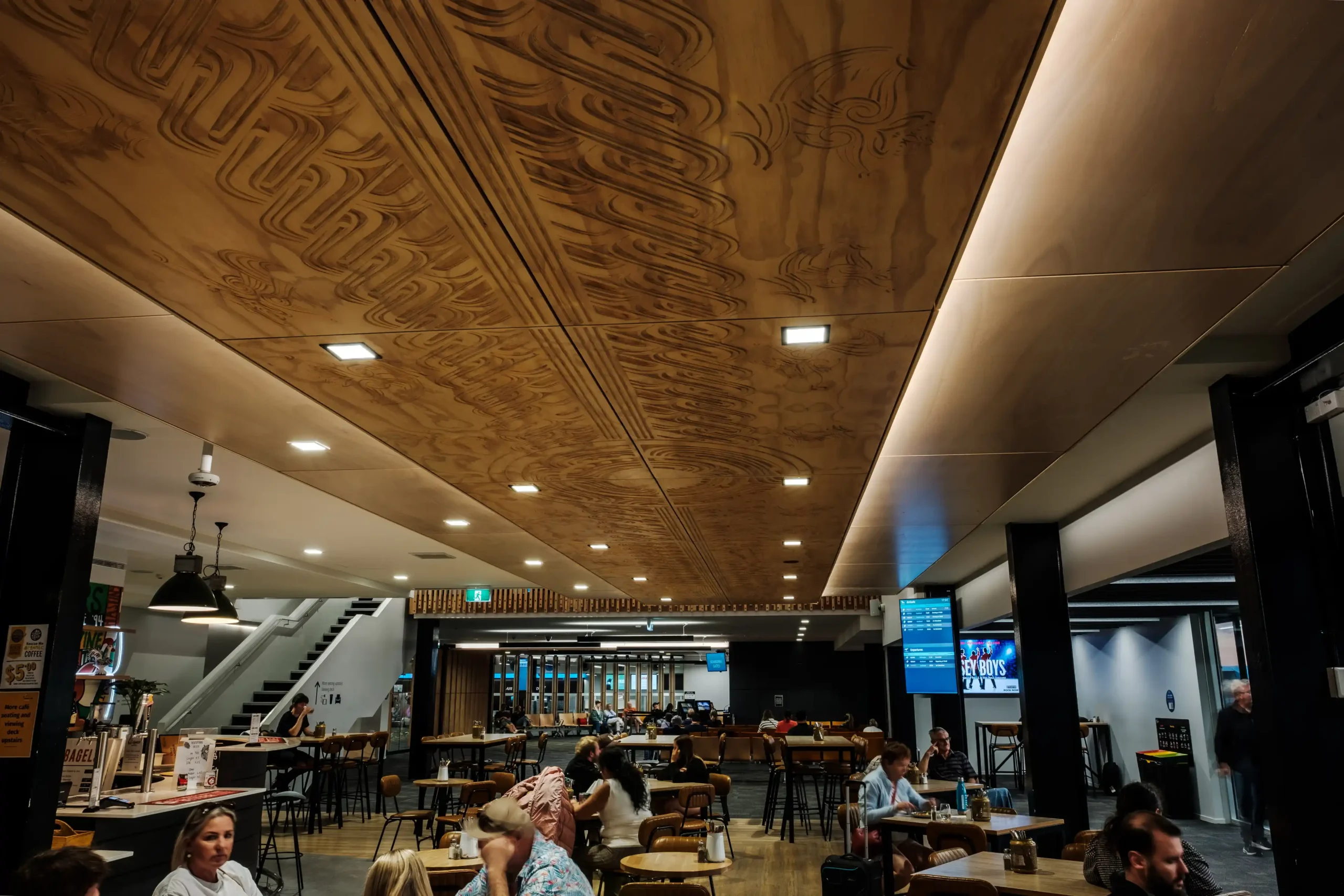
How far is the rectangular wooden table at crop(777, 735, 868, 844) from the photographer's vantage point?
10297mm

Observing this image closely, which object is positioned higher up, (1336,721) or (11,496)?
(11,496)

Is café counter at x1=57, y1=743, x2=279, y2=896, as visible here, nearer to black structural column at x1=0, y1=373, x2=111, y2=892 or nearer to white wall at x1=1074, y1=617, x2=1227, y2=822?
black structural column at x1=0, y1=373, x2=111, y2=892

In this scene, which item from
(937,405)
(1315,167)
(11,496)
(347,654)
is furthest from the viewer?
(347,654)

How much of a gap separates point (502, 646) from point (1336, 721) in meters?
24.8

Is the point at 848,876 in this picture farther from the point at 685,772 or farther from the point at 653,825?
the point at 685,772

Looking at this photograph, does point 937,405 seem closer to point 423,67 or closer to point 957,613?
point 423,67

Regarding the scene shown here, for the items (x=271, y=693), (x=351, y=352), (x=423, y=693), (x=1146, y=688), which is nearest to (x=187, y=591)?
(x=351, y=352)

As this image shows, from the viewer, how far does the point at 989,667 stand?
16.7 m

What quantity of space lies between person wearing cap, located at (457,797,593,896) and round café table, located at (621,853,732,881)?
161 cm

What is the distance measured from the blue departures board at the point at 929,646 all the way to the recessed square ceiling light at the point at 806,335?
1019cm

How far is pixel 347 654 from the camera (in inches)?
704

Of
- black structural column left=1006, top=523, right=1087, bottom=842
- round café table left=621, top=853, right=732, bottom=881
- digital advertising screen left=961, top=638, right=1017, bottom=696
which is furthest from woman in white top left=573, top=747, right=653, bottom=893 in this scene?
digital advertising screen left=961, top=638, right=1017, bottom=696

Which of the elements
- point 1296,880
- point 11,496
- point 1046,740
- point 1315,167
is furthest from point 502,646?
point 1315,167

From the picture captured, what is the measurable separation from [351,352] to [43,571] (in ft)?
8.85
